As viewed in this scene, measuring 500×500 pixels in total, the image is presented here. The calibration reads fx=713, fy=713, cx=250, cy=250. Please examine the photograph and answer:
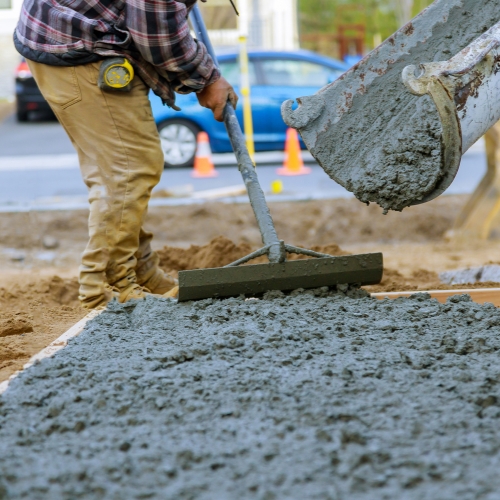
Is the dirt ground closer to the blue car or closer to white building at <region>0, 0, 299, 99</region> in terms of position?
the blue car

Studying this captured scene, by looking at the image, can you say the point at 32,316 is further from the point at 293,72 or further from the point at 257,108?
the point at 293,72

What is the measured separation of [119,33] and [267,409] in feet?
6.88

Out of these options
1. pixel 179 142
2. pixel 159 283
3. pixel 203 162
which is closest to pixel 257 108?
pixel 179 142

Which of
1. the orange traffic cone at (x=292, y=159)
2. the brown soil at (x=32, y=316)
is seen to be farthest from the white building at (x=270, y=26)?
the brown soil at (x=32, y=316)

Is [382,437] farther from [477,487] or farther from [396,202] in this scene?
[396,202]

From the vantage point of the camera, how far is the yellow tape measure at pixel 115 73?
331 cm

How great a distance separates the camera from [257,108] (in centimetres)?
1046

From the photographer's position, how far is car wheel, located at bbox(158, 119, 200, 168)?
34.3 feet

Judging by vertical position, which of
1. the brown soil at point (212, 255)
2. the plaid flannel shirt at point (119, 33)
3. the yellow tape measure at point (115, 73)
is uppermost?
the plaid flannel shirt at point (119, 33)

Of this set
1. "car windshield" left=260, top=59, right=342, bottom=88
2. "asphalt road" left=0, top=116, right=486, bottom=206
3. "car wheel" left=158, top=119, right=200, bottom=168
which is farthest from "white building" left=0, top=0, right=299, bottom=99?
"car wheel" left=158, top=119, right=200, bottom=168

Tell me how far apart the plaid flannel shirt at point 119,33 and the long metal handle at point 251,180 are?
0.31 metres

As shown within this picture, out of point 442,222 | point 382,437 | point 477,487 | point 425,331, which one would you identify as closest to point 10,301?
point 425,331

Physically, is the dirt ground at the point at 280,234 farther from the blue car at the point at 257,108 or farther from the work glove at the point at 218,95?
the blue car at the point at 257,108

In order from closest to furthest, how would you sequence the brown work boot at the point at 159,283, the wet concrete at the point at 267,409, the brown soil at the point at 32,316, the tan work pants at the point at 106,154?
the wet concrete at the point at 267,409
the brown soil at the point at 32,316
the tan work pants at the point at 106,154
the brown work boot at the point at 159,283
